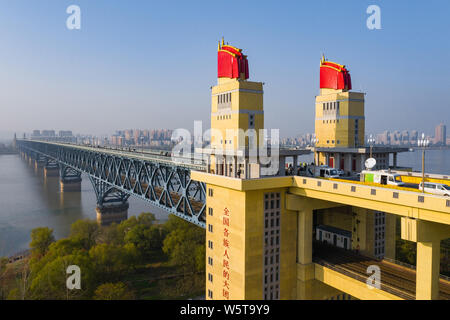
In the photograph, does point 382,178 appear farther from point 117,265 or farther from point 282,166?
point 117,265

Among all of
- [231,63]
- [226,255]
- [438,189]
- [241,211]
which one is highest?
[231,63]

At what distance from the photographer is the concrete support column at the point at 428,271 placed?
1778cm

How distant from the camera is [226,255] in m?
25.2

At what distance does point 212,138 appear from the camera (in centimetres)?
2838

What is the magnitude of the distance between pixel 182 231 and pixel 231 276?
26.0 metres

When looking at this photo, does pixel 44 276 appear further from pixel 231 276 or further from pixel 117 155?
pixel 117 155

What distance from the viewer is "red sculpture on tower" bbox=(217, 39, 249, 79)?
26.2 m

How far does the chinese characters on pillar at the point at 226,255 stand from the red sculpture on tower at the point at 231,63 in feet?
36.3

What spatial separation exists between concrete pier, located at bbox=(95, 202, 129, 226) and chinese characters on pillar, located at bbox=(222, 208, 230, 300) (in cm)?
5575

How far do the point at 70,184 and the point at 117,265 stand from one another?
84.8 m

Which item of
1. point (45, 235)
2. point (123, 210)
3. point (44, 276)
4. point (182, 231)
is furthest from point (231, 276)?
point (123, 210)

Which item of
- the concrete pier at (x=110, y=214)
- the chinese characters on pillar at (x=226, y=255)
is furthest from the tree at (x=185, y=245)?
the concrete pier at (x=110, y=214)

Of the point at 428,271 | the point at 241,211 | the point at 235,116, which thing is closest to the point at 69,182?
the point at 235,116
